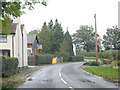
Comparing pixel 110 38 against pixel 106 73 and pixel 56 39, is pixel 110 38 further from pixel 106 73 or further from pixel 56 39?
pixel 106 73

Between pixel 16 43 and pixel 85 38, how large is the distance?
67.9m

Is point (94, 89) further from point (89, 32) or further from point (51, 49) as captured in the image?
point (89, 32)

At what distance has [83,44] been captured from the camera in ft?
303

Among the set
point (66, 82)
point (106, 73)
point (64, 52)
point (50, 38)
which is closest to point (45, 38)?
point (50, 38)

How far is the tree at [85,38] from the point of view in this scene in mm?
89125

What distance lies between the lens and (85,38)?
89.8 m

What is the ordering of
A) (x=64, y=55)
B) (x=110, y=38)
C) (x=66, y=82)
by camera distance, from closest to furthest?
(x=66, y=82) < (x=64, y=55) < (x=110, y=38)

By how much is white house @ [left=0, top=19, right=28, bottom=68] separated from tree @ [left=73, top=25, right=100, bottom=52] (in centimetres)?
6496

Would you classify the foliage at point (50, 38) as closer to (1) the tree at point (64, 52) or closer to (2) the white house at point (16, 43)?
(1) the tree at point (64, 52)

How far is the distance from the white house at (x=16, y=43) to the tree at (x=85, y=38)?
6496 cm

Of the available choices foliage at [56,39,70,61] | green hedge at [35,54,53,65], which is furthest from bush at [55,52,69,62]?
green hedge at [35,54,53,65]

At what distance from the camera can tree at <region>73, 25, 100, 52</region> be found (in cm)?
8912

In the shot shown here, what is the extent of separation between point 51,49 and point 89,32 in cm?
3238

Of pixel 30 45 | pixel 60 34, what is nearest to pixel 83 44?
pixel 60 34
